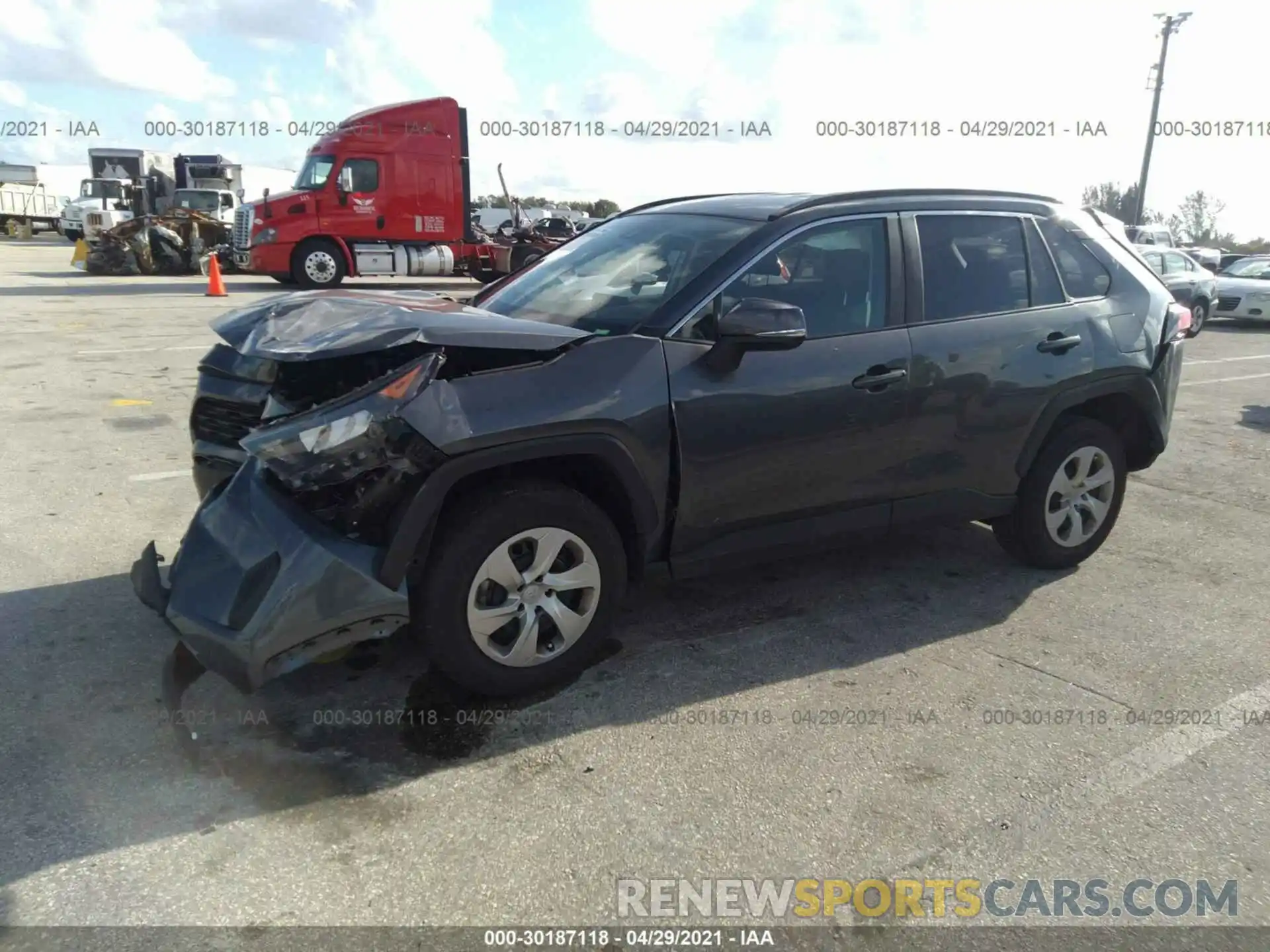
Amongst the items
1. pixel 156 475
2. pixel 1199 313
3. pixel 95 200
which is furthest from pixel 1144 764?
pixel 95 200

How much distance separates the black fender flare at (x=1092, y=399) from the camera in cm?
448

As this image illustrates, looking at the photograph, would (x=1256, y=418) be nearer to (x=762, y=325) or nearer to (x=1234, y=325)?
(x=762, y=325)

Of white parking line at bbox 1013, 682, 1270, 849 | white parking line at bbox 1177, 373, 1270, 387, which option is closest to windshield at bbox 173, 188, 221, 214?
white parking line at bbox 1177, 373, 1270, 387

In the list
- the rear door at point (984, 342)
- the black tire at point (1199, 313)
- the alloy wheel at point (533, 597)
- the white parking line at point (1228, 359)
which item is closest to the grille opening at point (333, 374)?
the alloy wheel at point (533, 597)

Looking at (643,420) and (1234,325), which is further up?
(643,420)

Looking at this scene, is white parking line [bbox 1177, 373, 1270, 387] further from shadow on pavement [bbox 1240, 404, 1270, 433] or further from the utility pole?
the utility pole

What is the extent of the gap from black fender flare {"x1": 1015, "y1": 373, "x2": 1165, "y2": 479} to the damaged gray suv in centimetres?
2

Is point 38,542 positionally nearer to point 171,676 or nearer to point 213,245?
point 171,676

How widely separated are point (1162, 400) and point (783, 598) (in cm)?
226

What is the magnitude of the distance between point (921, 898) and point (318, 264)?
1855 cm

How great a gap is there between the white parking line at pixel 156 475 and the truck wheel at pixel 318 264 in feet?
44.6

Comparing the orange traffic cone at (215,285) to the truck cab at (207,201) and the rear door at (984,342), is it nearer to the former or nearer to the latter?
the truck cab at (207,201)

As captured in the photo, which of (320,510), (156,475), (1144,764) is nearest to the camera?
(320,510)

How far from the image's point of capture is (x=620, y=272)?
4.09 m
